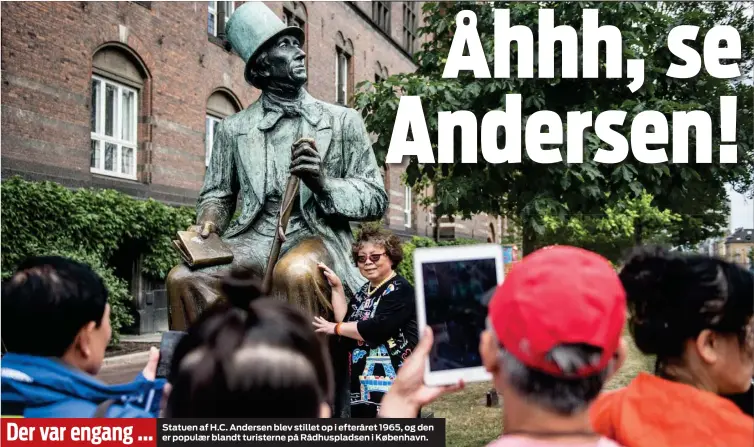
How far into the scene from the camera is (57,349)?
1932 millimetres

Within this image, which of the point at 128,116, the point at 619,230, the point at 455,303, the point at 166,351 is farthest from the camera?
the point at 619,230

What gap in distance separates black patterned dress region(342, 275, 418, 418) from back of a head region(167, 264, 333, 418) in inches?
85.0

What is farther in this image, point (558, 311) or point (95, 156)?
point (95, 156)

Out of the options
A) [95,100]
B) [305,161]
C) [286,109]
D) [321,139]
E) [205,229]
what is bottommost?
[205,229]

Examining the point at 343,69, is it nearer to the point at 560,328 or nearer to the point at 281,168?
the point at 281,168

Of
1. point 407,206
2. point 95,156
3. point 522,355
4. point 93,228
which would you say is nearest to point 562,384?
point 522,355

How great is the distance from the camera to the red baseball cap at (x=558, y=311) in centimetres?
142

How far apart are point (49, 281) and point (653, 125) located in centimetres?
777

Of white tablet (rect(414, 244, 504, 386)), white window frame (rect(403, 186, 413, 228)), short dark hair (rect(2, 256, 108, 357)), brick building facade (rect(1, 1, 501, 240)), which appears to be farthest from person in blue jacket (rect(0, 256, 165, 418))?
white window frame (rect(403, 186, 413, 228))

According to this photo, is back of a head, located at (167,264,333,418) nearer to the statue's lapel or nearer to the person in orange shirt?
the person in orange shirt

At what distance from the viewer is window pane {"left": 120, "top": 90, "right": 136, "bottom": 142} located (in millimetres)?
16203

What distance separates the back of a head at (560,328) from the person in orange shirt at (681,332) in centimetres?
40

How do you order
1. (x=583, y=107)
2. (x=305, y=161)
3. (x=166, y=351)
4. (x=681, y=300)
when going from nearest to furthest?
(x=681, y=300), (x=166, y=351), (x=305, y=161), (x=583, y=107)

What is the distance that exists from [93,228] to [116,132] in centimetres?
351
